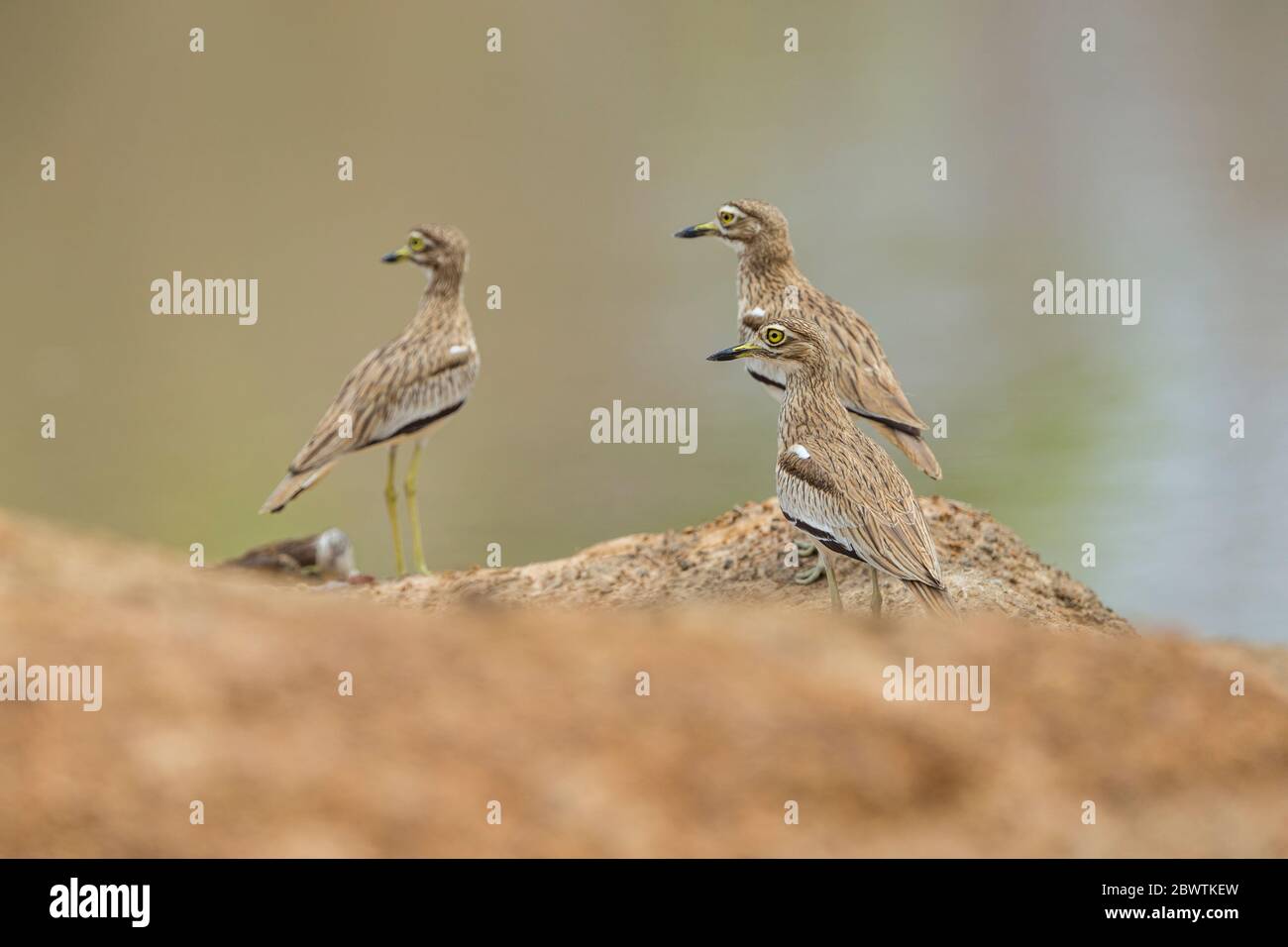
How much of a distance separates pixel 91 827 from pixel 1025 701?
287 cm

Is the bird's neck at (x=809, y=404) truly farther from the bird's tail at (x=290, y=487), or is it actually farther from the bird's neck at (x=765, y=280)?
the bird's tail at (x=290, y=487)

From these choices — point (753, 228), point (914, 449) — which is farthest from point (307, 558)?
point (914, 449)

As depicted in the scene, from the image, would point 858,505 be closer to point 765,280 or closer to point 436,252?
point 765,280

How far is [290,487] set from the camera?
9664 mm

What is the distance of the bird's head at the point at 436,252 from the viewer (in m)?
10.6

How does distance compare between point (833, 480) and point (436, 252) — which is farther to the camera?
point (436, 252)

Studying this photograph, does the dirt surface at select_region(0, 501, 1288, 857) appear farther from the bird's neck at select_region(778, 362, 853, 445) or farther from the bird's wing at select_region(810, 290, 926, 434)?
the bird's wing at select_region(810, 290, 926, 434)

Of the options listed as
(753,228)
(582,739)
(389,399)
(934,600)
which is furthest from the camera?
(389,399)

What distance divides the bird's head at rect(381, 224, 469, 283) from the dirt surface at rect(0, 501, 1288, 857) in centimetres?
552

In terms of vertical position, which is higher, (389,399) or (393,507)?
(389,399)

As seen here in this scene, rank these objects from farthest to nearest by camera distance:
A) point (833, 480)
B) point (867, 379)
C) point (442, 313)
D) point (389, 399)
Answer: point (442, 313) → point (389, 399) → point (867, 379) → point (833, 480)

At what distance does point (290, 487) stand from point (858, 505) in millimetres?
4280
